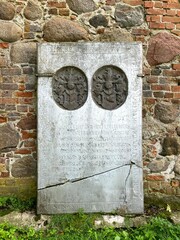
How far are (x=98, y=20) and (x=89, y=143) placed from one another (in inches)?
58.9

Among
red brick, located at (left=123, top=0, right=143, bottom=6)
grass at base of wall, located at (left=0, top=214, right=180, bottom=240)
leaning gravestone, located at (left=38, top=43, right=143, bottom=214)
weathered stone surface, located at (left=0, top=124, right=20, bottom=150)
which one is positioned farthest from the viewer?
red brick, located at (left=123, top=0, right=143, bottom=6)

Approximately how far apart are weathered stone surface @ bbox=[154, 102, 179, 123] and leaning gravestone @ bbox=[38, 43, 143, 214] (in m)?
0.44

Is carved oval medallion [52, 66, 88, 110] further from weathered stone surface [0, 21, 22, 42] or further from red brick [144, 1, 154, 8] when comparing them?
red brick [144, 1, 154, 8]

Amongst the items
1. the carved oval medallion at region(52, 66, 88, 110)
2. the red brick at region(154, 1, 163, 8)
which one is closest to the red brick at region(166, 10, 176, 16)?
the red brick at region(154, 1, 163, 8)

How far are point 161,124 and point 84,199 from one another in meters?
1.27

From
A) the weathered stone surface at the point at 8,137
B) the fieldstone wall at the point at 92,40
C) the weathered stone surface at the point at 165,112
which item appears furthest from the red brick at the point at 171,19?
the weathered stone surface at the point at 8,137

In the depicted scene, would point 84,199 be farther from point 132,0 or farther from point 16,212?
point 132,0

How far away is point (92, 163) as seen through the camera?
3258mm

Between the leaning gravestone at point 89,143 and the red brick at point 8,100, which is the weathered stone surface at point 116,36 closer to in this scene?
the leaning gravestone at point 89,143

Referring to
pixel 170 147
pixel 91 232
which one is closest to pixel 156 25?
pixel 170 147

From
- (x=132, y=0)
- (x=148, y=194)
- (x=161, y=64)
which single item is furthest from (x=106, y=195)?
(x=132, y=0)

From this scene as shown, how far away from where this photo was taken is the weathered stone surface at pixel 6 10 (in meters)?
3.56

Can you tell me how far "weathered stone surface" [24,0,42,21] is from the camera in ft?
11.7

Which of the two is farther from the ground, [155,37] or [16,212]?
[155,37]
